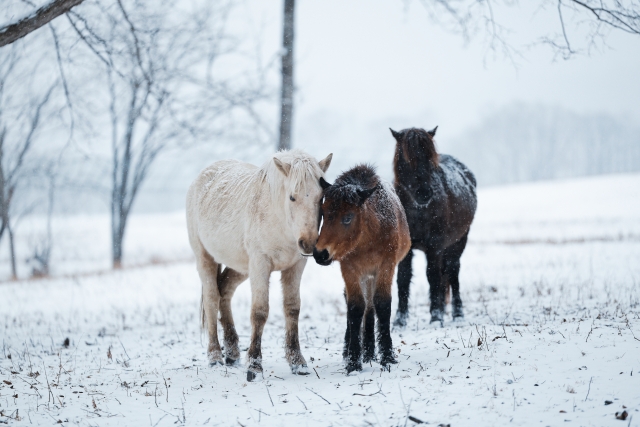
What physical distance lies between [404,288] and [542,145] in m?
59.6

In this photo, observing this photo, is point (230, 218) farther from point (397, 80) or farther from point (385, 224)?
point (397, 80)

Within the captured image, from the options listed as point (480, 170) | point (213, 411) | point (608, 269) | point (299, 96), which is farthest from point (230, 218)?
point (480, 170)

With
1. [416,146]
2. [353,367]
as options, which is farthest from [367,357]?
[416,146]

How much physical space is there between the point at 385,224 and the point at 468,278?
281 inches

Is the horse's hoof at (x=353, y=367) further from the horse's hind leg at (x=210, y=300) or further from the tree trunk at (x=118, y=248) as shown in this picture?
the tree trunk at (x=118, y=248)

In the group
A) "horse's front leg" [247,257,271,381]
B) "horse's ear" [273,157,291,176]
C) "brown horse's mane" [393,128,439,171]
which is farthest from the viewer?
"brown horse's mane" [393,128,439,171]

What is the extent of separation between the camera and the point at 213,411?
152 inches

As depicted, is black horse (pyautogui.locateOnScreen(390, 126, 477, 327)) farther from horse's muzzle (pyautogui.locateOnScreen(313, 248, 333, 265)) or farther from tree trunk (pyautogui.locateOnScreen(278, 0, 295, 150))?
tree trunk (pyautogui.locateOnScreen(278, 0, 295, 150))

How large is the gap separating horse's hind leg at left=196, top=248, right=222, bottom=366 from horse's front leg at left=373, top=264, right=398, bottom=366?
1966mm

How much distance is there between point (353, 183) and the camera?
14.9 feet

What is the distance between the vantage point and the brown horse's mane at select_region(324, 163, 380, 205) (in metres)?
4.27

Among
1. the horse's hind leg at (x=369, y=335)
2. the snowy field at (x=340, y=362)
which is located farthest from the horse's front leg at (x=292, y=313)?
the horse's hind leg at (x=369, y=335)

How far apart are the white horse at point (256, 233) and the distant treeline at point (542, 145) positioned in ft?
186

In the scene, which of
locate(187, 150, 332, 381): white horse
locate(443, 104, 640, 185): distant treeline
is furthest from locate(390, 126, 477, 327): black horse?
locate(443, 104, 640, 185): distant treeline
